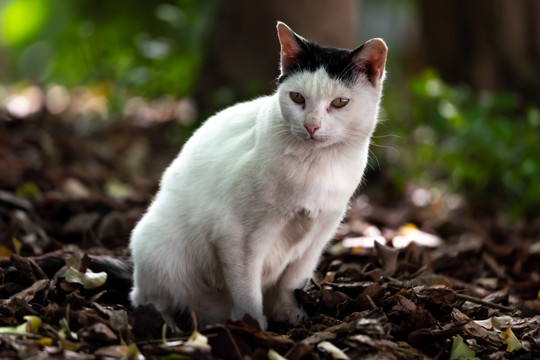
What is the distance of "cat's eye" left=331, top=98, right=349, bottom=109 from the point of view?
2836 mm

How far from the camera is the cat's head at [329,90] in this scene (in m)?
2.80

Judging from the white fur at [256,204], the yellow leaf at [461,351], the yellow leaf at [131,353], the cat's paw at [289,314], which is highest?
the white fur at [256,204]

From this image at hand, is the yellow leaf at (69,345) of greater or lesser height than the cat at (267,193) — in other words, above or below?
below

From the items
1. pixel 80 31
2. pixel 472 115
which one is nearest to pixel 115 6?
pixel 80 31

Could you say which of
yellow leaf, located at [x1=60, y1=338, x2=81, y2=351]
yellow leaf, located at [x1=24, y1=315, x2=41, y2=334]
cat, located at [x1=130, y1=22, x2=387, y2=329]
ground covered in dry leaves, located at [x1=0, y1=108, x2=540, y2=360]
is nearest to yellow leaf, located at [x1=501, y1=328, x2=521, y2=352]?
ground covered in dry leaves, located at [x1=0, y1=108, x2=540, y2=360]

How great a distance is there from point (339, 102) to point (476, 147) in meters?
3.12

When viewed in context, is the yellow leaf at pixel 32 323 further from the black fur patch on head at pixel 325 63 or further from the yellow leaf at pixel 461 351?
the yellow leaf at pixel 461 351

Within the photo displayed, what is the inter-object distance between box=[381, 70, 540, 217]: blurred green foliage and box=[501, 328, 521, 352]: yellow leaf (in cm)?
246

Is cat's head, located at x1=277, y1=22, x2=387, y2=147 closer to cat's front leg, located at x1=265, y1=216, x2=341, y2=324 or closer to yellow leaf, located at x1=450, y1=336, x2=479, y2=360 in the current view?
cat's front leg, located at x1=265, y1=216, x2=341, y2=324

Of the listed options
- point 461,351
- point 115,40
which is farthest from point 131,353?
point 115,40

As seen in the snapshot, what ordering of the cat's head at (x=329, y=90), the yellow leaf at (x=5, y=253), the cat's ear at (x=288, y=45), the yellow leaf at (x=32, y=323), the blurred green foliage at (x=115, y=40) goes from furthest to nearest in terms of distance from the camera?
the blurred green foliage at (x=115, y=40)
the yellow leaf at (x=5, y=253)
the cat's ear at (x=288, y=45)
the cat's head at (x=329, y=90)
the yellow leaf at (x=32, y=323)

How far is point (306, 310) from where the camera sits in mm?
3191

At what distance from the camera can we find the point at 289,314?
10.4 feet

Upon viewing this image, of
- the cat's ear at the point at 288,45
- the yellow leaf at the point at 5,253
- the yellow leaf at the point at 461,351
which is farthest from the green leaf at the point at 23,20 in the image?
the yellow leaf at the point at 461,351
